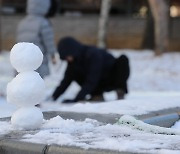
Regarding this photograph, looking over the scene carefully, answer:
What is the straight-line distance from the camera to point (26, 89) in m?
4.40

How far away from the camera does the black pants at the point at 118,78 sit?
8.23m

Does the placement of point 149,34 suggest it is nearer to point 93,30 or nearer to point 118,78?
point 93,30

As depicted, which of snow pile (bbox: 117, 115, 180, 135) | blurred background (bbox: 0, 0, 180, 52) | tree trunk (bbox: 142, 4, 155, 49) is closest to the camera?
snow pile (bbox: 117, 115, 180, 135)

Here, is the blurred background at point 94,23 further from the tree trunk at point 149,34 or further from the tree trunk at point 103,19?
the tree trunk at point 103,19

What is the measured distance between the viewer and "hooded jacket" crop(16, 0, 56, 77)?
816cm

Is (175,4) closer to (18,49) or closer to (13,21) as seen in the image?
(13,21)

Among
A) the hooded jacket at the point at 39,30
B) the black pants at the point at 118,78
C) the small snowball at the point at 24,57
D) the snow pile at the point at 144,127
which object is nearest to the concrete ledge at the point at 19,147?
the small snowball at the point at 24,57

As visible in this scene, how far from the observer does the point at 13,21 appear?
917 inches

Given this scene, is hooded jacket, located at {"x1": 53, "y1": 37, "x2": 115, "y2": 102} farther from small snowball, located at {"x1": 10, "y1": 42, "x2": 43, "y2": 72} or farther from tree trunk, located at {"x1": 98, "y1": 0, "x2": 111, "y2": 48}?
tree trunk, located at {"x1": 98, "y1": 0, "x2": 111, "y2": 48}

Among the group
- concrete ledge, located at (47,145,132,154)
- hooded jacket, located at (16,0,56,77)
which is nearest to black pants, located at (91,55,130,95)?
hooded jacket, located at (16,0,56,77)

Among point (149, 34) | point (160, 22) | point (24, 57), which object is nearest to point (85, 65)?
point (24, 57)

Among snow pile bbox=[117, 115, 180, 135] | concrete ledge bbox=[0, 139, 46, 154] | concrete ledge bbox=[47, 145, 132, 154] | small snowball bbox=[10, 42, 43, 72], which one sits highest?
small snowball bbox=[10, 42, 43, 72]

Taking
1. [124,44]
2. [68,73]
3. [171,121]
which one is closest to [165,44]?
[124,44]

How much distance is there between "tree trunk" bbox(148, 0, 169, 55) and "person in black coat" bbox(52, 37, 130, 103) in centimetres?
930
